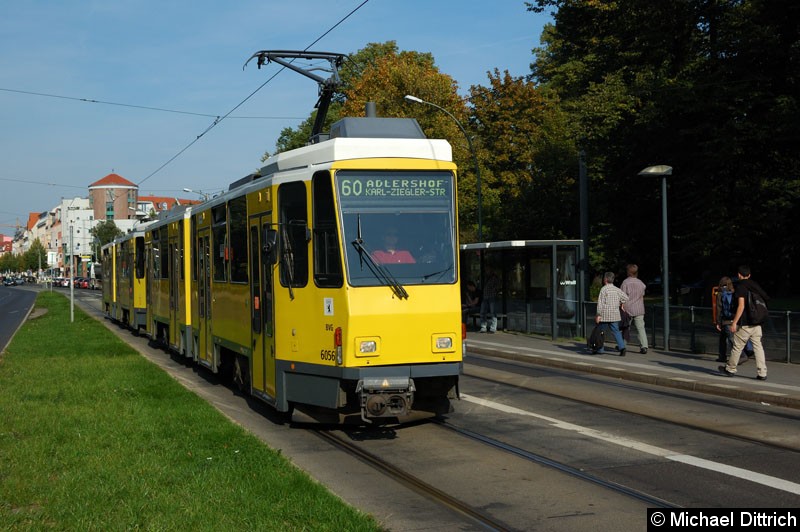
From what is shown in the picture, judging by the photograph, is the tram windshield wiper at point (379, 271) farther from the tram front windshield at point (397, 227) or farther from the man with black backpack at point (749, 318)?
the man with black backpack at point (749, 318)

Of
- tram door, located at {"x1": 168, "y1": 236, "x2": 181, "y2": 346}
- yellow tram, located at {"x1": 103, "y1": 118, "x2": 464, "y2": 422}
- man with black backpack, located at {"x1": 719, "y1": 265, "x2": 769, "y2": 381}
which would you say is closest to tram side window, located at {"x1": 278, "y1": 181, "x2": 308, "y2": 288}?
yellow tram, located at {"x1": 103, "y1": 118, "x2": 464, "y2": 422}

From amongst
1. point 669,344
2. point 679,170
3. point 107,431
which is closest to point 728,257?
point 679,170

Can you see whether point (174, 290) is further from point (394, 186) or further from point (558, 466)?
point (558, 466)

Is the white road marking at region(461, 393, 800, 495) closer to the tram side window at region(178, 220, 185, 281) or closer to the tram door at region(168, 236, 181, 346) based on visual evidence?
the tram side window at region(178, 220, 185, 281)

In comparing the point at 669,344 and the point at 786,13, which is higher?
the point at 786,13

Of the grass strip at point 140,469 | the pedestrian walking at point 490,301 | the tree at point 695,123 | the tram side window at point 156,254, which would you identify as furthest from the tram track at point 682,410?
the tree at point 695,123

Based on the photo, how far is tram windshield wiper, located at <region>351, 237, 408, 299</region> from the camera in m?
9.58

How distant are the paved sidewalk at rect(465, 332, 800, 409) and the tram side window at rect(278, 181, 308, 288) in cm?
696

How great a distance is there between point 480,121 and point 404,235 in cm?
3842

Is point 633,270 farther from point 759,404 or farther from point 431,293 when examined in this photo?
point 431,293

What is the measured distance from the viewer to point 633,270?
19.3 meters

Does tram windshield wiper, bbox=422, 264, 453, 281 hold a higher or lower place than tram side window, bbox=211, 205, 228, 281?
lower

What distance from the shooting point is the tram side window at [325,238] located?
9617 millimetres

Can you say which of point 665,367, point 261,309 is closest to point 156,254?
point 261,309
